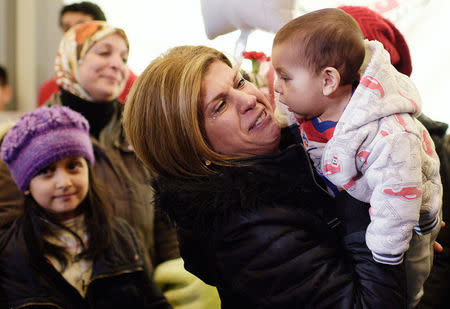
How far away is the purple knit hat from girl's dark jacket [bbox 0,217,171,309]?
0.69ft

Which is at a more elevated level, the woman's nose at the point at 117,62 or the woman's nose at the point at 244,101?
the woman's nose at the point at 244,101

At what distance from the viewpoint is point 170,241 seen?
2018 millimetres

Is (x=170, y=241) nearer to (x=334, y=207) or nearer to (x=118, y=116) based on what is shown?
(x=118, y=116)

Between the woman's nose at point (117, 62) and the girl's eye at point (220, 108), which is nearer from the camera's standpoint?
the girl's eye at point (220, 108)

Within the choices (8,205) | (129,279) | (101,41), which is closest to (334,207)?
(129,279)

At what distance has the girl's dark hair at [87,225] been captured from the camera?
1.55m

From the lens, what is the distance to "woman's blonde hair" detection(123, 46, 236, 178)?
1054 millimetres

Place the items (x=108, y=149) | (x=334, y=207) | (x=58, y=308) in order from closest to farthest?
(x=334, y=207)
(x=58, y=308)
(x=108, y=149)

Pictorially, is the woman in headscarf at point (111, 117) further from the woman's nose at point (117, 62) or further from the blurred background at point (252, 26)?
the blurred background at point (252, 26)

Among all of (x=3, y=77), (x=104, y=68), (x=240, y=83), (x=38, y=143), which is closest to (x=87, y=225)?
(x=38, y=143)

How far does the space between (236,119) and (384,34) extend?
511mm

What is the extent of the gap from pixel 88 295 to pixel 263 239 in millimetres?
898

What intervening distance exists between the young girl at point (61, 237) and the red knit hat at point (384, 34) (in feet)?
3.66

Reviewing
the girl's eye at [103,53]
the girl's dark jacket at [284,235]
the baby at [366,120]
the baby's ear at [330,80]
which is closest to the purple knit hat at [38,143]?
the girl's eye at [103,53]
